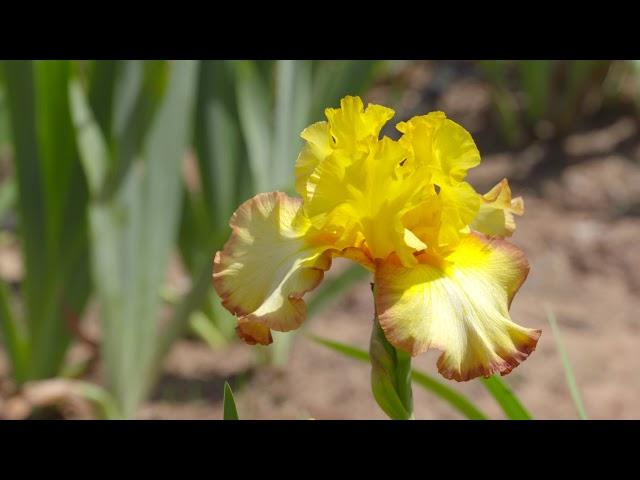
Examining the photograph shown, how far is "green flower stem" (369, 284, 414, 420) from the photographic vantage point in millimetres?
673

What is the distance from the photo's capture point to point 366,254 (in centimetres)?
68

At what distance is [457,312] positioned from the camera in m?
0.62

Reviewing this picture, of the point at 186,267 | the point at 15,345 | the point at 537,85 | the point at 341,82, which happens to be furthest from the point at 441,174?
the point at 537,85

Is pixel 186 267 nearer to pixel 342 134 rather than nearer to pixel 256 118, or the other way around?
Answer: pixel 256 118

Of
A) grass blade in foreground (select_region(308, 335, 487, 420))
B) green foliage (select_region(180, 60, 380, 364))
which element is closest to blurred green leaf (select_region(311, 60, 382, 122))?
green foliage (select_region(180, 60, 380, 364))

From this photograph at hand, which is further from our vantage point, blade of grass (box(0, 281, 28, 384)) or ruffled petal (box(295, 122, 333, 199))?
blade of grass (box(0, 281, 28, 384))

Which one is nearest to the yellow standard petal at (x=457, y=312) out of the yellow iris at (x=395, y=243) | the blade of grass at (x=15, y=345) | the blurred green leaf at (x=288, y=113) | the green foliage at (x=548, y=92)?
the yellow iris at (x=395, y=243)

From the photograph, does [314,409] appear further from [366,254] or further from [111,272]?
[366,254]

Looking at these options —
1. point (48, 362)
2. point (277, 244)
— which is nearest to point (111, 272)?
point (48, 362)

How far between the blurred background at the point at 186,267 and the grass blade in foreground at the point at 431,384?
0.73 meters

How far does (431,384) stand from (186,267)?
118cm

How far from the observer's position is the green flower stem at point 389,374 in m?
0.67

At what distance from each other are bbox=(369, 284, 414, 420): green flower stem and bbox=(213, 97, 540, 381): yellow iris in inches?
2.1

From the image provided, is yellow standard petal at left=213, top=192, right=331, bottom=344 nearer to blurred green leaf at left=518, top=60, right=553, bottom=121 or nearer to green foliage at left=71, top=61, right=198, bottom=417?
green foliage at left=71, top=61, right=198, bottom=417
